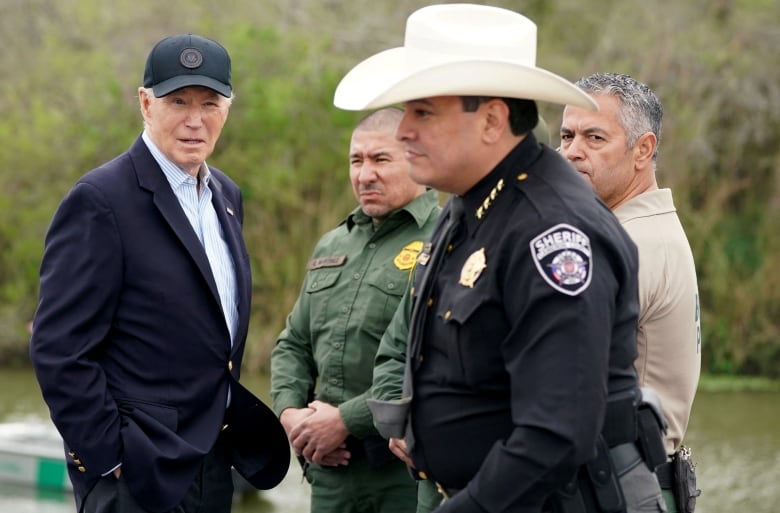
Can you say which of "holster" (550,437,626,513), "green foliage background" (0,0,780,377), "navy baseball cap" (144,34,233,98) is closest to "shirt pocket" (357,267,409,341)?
"navy baseball cap" (144,34,233,98)

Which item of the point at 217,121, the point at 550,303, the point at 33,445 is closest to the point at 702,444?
the point at 33,445

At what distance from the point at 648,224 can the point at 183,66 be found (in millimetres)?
1418

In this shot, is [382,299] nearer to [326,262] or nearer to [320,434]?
[326,262]

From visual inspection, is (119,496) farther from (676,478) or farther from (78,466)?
(676,478)

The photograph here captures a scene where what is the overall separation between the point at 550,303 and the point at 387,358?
1.12m

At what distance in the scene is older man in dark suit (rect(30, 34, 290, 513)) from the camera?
3.23 m

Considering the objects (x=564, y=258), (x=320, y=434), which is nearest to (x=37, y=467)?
(x=320, y=434)

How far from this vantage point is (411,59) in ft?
9.20

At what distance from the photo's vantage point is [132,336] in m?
3.34

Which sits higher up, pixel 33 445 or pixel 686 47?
pixel 686 47

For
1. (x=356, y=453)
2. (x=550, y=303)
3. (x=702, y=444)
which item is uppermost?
(x=550, y=303)

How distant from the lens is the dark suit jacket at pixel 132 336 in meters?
3.23

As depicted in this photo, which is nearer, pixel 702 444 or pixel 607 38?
pixel 702 444

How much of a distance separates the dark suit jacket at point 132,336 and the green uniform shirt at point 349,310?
0.51m
